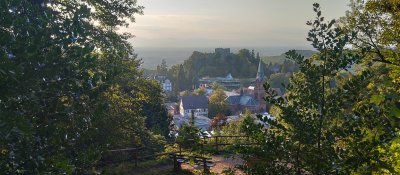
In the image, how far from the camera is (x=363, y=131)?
434 cm

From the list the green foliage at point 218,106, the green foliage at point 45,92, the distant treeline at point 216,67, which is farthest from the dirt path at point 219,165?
the distant treeline at point 216,67

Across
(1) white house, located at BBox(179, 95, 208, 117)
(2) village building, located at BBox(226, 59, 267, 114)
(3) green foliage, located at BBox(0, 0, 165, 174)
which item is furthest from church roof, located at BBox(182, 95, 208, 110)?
(3) green foliage, located at BBox(0, 0, 165, 174)

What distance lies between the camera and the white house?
100119mm

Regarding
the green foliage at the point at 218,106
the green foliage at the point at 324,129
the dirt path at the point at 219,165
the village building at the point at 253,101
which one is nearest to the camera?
the green foliage at the point at 324,129

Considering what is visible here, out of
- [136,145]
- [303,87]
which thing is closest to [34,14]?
[303,87]

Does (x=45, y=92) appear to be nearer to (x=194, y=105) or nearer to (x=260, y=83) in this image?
(x=260, y=83)

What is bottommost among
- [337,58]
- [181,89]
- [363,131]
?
[181,89]

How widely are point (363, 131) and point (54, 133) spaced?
3.84 m

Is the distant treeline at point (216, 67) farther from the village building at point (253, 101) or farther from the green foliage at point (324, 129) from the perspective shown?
the green foliage at point (324, 129)

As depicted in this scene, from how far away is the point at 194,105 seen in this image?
100625 millimetres

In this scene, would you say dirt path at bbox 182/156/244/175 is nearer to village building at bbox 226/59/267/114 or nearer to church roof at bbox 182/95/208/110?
village building at bbox 226/59/267/114

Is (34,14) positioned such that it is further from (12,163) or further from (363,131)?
(363,131)

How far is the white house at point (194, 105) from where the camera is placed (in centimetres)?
10012

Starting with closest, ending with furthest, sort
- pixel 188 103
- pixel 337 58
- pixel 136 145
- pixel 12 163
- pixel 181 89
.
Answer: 1. pixel 12 163
2. pixel 337 58
3. pixel 136 145
4. pixel 188 103
5. pixel 181 89
